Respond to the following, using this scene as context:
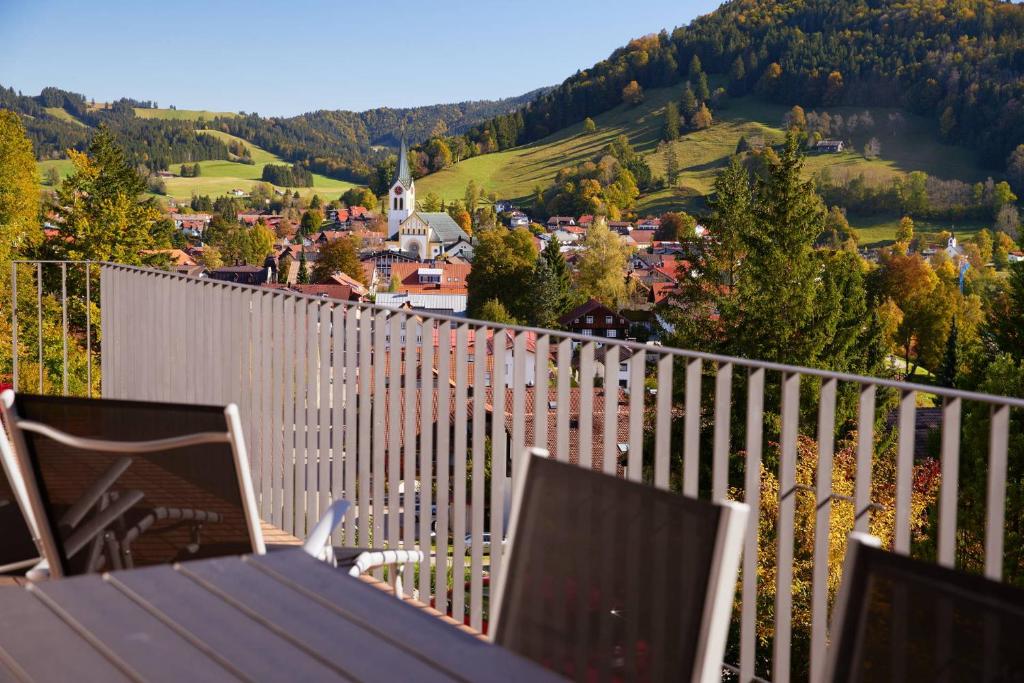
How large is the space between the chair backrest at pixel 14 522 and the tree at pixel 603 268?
223 feet

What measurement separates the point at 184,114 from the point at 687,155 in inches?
2543

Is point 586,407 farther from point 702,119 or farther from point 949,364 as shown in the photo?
point 702,119

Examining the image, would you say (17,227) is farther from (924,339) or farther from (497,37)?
(497,37)

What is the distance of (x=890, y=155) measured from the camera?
99000mm

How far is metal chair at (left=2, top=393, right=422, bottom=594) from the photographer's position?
1871mm

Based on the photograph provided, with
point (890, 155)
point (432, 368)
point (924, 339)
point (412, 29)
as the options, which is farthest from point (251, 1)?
point (432, 368)

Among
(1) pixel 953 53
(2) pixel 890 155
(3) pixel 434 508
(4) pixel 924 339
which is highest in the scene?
(1) pixel 953 53

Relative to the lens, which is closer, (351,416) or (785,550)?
(785,550)

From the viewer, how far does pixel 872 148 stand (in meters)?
99.9

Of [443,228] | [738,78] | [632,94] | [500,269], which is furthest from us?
[632,94]

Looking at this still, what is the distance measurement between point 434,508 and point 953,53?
117 m

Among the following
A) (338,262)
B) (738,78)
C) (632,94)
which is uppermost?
(738,78)

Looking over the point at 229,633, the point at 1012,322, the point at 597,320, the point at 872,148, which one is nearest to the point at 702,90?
the point at 872,148

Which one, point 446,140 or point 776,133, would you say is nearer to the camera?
point 776,133
